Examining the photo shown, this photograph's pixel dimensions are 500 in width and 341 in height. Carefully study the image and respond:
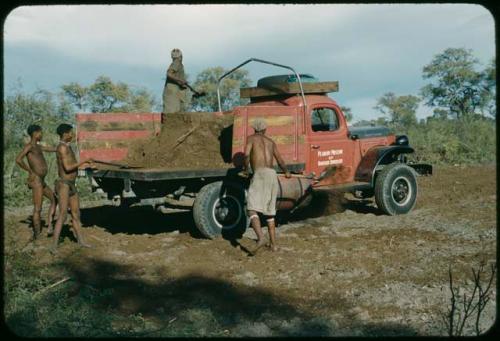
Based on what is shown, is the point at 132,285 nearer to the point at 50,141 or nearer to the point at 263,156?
the point at 263,156

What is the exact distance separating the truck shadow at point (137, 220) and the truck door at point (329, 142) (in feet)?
7.49

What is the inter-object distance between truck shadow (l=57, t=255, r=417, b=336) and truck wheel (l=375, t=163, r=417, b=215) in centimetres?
404

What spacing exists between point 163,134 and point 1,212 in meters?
3.71

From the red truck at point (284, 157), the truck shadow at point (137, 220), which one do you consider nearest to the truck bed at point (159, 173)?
the red truck at point (284, 157)

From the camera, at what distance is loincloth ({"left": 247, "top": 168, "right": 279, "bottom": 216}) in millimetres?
6814

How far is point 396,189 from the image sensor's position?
9.05 m

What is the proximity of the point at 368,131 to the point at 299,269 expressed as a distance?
13.9ft

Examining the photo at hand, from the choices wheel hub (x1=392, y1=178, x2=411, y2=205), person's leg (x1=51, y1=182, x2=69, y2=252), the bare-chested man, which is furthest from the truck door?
person's leg (x1=51, y1=182, x2=69, y2=252)

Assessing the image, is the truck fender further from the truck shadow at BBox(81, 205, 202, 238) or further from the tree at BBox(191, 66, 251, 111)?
the tree at BBox(191, 66, 251, 111)

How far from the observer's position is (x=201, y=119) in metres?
8.34

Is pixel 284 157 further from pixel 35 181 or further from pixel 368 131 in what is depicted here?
pixel 35 181

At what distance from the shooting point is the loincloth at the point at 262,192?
22.4 ft

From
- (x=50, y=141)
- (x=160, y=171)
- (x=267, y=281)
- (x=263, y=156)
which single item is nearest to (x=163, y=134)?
(x=160, y=171)

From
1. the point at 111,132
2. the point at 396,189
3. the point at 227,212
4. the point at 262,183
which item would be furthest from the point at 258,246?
the point at 396,189
